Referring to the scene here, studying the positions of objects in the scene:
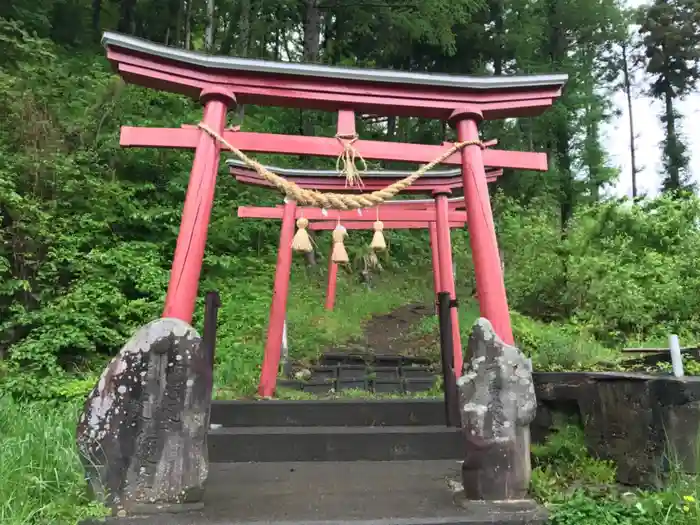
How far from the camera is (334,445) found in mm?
4336

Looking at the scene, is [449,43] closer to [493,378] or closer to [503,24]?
[503,24]

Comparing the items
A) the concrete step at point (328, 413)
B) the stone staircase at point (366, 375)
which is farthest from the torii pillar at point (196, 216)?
the stone staircase at point (366, 375)

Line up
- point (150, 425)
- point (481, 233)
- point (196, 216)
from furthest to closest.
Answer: point (481, 233) → point (196, 216) → point (150, 425)

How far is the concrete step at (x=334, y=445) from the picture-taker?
14.2ft

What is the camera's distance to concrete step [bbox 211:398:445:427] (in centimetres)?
495

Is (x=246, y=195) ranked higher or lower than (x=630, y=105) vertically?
lower

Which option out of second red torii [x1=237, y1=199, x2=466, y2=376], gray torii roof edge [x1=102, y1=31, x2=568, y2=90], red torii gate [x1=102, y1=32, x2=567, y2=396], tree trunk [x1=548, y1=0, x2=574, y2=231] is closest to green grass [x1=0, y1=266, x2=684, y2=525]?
second red torii [x1=237, y1=199, x2=466, y2=376]

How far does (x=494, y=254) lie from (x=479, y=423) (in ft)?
4.28

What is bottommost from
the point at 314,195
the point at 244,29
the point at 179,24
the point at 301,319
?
the point at 301,319

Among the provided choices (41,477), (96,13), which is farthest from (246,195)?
(96,13)

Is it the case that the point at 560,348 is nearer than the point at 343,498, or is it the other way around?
the point at 343,498

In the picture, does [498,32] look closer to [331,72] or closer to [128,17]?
[128,17]

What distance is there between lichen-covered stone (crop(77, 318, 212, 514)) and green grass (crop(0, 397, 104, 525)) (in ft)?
0.61

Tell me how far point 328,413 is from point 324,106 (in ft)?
9.12
